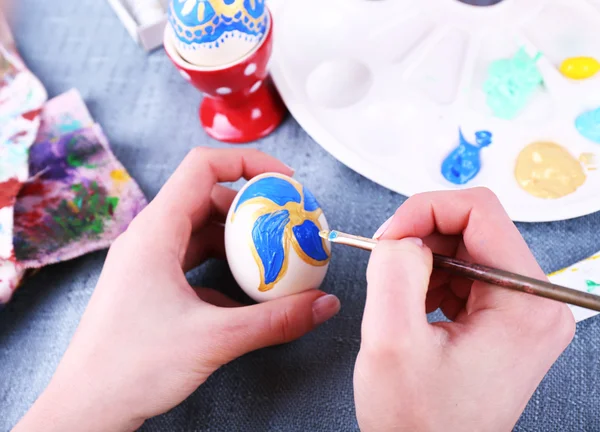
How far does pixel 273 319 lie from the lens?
602mm

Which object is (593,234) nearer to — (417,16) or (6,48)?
(417,16)

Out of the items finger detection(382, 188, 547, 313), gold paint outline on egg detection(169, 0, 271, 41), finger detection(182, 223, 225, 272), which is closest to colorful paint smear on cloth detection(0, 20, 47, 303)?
finger detection(182, 223, 225, 272)

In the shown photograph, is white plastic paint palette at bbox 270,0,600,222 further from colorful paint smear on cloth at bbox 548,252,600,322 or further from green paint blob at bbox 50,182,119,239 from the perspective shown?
green paint blob at bbox 50,182,119,239

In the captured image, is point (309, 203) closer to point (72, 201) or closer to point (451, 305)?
point (451, 305)

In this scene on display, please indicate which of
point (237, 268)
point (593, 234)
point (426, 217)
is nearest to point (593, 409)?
point (593, 234)

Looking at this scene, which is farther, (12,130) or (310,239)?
(12,130)

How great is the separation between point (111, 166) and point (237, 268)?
395 mm

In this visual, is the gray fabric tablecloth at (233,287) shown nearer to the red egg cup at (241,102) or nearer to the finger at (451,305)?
the red egg cup at (241,102)

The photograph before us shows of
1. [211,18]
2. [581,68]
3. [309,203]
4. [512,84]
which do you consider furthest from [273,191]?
[581,68]

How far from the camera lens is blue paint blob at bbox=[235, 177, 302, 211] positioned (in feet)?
A: 2.15

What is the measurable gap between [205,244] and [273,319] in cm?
24

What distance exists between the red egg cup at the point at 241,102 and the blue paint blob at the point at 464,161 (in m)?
0.32

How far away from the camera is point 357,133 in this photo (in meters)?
0.88

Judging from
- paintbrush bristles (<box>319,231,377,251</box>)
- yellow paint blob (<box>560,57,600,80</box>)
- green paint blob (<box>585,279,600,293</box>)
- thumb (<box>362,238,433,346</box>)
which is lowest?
green paint blob (<box>585,279,600,293</box>)
